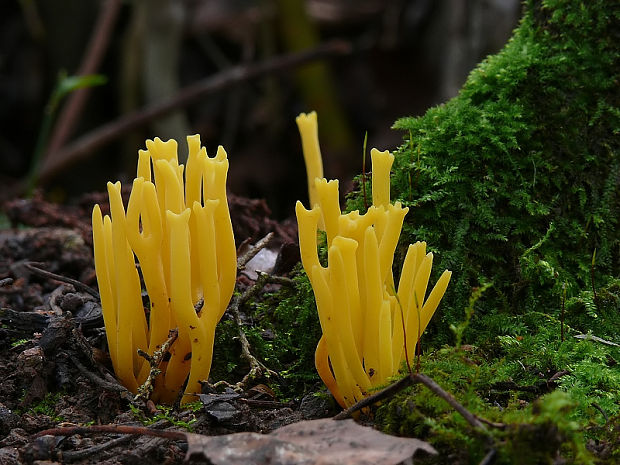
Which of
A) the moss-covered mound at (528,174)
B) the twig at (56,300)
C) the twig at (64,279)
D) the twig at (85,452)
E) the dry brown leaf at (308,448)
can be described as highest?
the moss-covered mound at (528,174)

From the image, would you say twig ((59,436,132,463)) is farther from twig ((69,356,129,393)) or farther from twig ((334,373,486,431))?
twig ((334,373,486,431))

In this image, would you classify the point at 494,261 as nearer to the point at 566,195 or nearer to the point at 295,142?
the point at 566,195

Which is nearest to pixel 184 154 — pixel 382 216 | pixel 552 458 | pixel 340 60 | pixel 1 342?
pixel 340 60

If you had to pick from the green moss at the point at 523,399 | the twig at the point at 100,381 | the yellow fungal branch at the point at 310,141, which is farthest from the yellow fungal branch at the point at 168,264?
the yellow fungal branch at the point at 310,141

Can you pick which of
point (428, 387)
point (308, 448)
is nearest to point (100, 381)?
point (308, 448)

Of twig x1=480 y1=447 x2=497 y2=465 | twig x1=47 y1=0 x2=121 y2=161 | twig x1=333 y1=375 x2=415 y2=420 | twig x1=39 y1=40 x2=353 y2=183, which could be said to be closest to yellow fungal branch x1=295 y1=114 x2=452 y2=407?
twig x1=333 y1=375 x2=415 y2=420

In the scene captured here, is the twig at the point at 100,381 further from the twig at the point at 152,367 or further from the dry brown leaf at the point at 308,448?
the dry brown leaf at the point at 308,448

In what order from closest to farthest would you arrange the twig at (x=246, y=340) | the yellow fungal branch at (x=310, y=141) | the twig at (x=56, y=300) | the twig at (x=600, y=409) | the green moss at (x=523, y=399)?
the green moss at (x=523, y=399)
the twig at (x=600, y=409)
the twig at (x=246, y=340)
the twig at (x=56, y=300)
the yellow fungal branch at (x=310, y=141)

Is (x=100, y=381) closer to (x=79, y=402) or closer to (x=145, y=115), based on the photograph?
(x=79, y=402)
